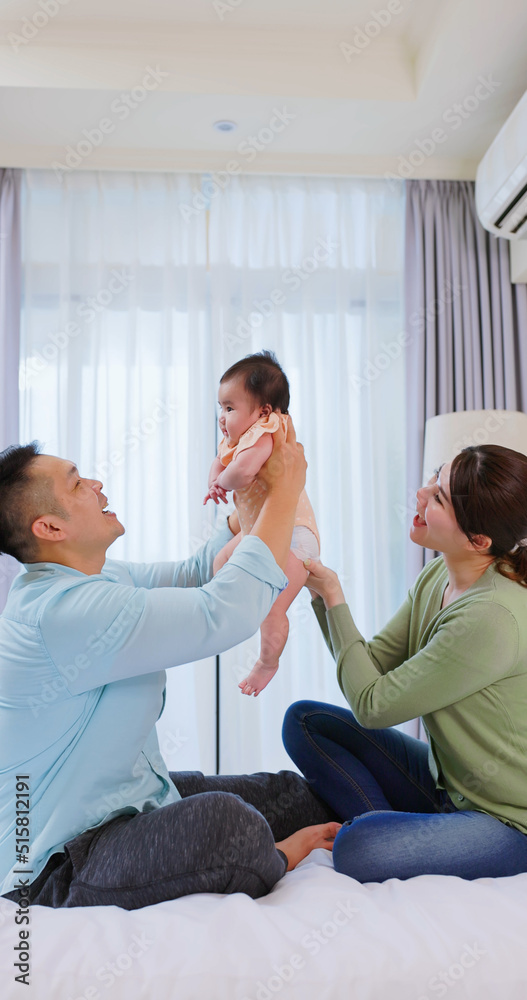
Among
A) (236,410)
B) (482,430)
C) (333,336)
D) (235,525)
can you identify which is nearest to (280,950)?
(235,525)

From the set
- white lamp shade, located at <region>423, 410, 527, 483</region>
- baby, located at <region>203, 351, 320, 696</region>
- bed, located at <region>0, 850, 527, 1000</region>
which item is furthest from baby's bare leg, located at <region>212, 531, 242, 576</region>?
white lamp shade, located at <region>423, 410, 527, 483</region>

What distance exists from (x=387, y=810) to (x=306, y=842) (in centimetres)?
21

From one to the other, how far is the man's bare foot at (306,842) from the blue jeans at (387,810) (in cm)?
6

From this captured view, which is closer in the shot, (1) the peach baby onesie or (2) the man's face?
(2) the man's face

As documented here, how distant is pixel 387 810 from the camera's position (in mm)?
1560

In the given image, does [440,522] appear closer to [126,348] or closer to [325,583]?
[325,583]

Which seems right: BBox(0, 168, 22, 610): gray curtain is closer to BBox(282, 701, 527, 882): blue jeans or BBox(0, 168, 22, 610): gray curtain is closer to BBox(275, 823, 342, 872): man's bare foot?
BBox(282, 701, 527, 882): blue jeans

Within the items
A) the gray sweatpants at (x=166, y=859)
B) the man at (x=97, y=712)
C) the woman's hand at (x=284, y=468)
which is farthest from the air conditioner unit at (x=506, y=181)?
the gray sweatpants at (x=166, y=859)

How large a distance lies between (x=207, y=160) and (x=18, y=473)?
7.41 ft

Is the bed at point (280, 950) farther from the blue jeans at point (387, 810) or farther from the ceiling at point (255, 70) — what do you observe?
the ceiling at point (255, 70)

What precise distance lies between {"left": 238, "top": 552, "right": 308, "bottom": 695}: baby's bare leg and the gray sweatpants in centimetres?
50

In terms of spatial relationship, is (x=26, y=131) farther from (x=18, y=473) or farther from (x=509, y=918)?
(x=509, y=918)

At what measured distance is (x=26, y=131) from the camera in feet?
9.42

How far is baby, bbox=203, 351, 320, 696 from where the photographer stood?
1681 millimetres
